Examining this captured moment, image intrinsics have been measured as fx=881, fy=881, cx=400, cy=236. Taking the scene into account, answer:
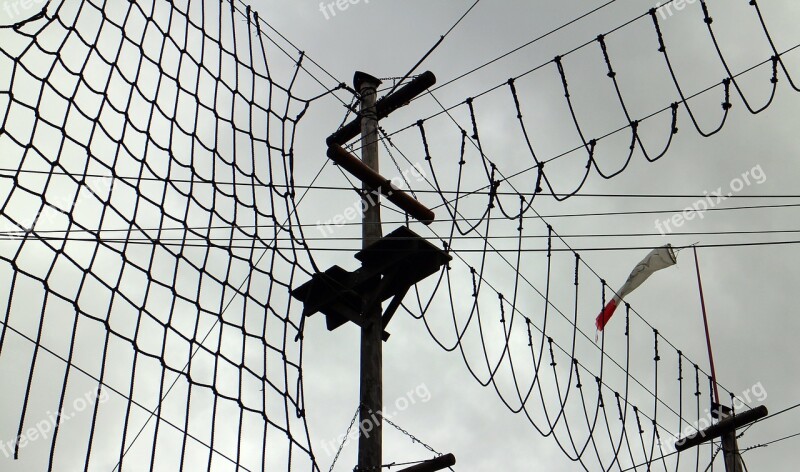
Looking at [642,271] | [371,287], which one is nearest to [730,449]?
[642,271]

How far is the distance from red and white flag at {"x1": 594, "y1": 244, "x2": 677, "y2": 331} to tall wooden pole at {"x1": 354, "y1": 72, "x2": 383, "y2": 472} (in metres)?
3.54

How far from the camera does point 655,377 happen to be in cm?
959

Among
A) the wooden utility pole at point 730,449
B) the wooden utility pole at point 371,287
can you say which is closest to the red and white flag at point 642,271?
the wooden utility pole at point 730,449

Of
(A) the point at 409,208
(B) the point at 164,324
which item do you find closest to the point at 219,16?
(A) the point at 409,208

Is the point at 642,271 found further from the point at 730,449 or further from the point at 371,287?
the point at 371,287

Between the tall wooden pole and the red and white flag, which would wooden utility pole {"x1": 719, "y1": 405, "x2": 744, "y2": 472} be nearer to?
the red and white flag

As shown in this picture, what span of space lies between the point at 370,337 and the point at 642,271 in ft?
14.6

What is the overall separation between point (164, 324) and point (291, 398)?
97cm

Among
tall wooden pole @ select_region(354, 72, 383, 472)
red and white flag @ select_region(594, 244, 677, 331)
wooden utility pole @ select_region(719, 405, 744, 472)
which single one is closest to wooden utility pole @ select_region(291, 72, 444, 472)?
tall wooden pole @ select_region(354, 72, 383, 472)

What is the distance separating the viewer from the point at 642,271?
9.96 meters

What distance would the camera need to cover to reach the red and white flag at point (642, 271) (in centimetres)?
977

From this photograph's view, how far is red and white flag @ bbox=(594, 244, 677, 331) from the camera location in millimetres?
9766

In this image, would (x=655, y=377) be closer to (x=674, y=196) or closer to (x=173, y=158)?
(x=674, y=196)

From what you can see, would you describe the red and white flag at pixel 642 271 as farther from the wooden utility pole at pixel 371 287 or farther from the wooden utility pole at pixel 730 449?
the wooden utility pole at pixel 371 287
